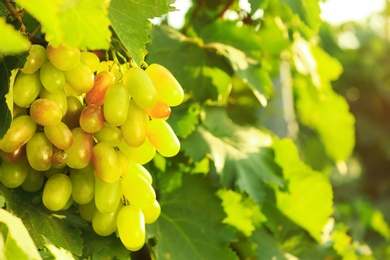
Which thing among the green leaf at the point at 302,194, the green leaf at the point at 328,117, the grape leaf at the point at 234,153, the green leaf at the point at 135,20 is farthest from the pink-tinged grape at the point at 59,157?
the green leaf at the point at 328,117

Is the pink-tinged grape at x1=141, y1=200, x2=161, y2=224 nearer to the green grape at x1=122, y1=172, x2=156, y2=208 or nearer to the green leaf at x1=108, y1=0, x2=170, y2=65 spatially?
the green grape at x1=122, y1=172, x2=156, y2=208

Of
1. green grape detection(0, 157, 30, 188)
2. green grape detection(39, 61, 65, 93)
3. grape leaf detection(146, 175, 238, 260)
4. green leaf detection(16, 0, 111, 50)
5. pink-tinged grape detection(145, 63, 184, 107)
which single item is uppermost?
green leaf detection(16, 0, 111, 50)

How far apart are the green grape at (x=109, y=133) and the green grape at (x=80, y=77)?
40 mm

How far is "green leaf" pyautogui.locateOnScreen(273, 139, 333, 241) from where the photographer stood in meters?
0.94

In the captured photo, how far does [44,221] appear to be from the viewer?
62 centimetres

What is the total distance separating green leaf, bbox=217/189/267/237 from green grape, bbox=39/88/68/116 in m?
0.32

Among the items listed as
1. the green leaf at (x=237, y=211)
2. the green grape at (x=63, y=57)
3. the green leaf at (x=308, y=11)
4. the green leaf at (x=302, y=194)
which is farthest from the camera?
the green leaf at (x=302, y=194)

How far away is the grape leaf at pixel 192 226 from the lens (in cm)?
75

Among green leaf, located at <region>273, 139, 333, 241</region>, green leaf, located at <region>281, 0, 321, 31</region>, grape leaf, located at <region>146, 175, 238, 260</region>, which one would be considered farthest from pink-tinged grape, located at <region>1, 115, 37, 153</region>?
green leaf, located at <region>273, 139, 333, 241</region>

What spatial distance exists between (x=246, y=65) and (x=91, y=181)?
0.35m

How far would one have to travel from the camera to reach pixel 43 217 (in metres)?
0.62

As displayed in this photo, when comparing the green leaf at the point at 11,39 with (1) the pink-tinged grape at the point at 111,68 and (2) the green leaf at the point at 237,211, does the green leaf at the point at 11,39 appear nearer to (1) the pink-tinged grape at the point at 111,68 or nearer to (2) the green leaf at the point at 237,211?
(1) the pink-tinged grape at the point at 111,68

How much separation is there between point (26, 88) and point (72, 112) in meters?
0.05

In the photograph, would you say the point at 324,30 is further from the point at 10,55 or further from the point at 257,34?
the point at 10,55
